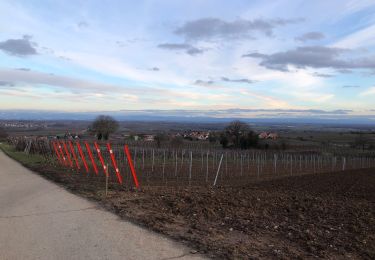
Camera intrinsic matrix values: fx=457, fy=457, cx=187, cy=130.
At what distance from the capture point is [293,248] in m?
6.36

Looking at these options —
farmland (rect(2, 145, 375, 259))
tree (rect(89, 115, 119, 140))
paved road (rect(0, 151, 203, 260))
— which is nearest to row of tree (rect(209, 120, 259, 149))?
tree (rect(89, 115, 119, 140))

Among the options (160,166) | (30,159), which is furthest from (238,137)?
(30,159)

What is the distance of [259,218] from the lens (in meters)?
8.38

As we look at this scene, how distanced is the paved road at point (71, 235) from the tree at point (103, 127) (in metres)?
72.9

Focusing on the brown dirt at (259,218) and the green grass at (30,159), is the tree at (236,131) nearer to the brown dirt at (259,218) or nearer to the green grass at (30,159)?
the green grass at (30,159)

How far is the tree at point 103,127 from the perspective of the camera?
A: 83.2 meters

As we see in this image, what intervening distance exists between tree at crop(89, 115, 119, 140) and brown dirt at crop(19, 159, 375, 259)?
7144cm

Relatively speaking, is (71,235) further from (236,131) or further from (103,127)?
(103,127)

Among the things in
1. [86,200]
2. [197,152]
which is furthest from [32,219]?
[197,152]

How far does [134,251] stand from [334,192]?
7464mm

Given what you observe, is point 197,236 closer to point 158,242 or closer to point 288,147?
point 158,242

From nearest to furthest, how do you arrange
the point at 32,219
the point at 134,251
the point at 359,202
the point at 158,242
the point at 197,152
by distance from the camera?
the point at 134,251, the point at 158,242, the point at 32,219, the point at 359,202, the point at 197,152

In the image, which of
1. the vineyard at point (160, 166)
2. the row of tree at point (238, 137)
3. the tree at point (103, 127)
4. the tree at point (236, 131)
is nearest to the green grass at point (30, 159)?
the vineyard at point (160, 166)

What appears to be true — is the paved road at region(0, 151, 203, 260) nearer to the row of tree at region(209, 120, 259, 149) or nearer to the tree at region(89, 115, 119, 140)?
the row of tree at region(209, 120, 259, 149)
